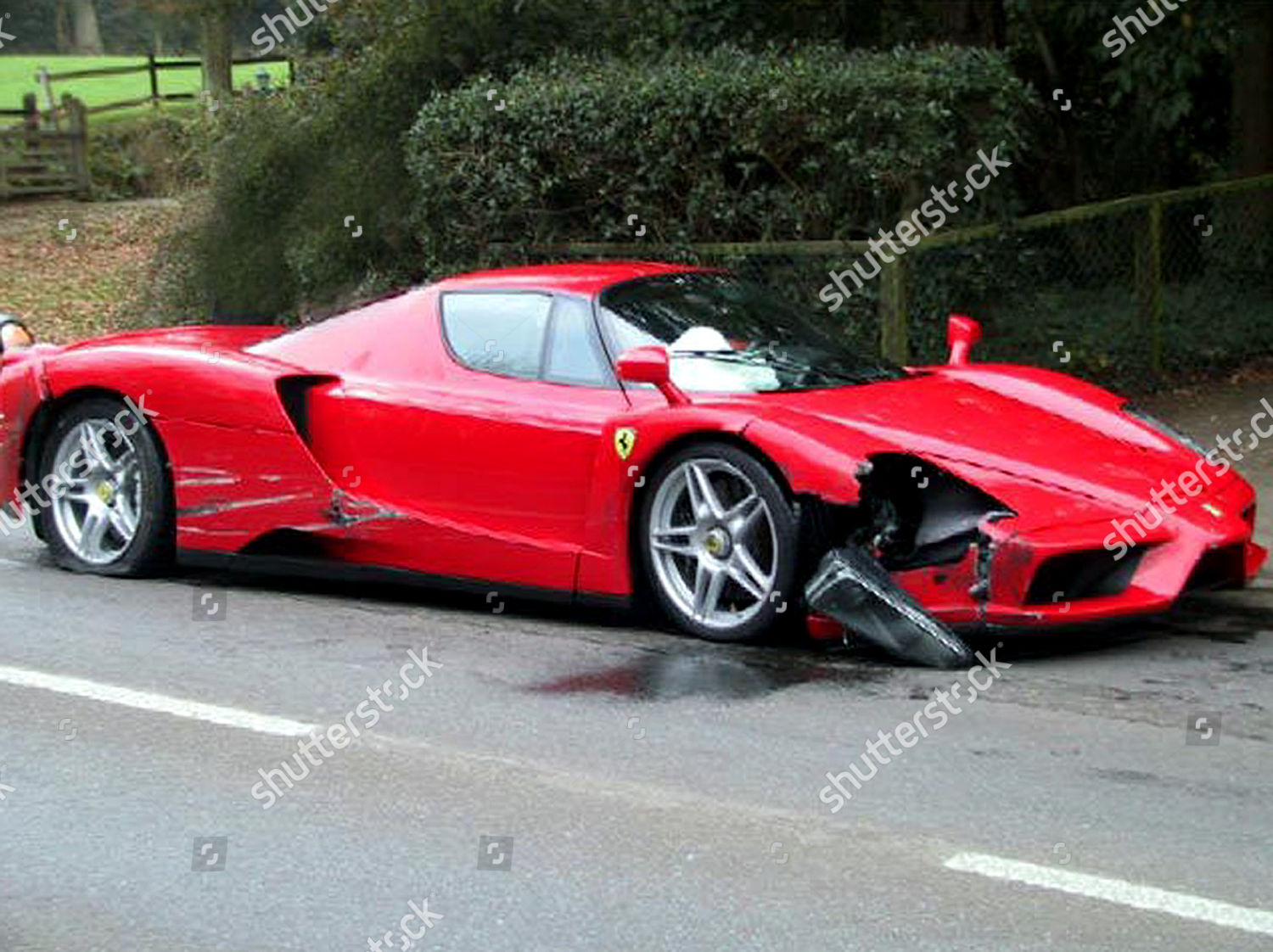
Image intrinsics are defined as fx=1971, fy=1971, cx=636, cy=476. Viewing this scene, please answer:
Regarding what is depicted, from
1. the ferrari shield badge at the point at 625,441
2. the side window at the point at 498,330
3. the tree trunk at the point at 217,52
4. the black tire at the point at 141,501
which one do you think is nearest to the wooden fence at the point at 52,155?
the tree trunk at the point at 217,52

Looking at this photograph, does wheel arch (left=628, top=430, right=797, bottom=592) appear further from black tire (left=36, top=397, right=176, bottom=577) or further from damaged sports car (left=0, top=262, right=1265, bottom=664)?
black tire (left=36, top=397, right=176, bottom=577)

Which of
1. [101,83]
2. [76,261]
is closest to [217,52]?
[76,261]

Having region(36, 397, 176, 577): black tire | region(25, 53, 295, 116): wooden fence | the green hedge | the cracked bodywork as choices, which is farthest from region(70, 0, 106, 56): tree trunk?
Answer: the cracked bodywork

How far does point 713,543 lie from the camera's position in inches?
282

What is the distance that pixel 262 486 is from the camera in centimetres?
818

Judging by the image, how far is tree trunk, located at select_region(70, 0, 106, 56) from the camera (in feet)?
214

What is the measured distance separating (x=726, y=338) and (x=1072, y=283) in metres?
5.41

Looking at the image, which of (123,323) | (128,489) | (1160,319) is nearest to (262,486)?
(128,489)

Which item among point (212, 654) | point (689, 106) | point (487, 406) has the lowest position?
point (212, 654)

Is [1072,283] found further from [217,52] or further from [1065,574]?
[217,52]

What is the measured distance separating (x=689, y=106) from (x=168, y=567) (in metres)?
5.10

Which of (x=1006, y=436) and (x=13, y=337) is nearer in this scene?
(x=1006, y=436)

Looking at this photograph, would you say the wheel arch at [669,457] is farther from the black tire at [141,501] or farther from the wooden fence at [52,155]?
the wooden fence at [52,155]

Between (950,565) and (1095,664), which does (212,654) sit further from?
(1095,664)
